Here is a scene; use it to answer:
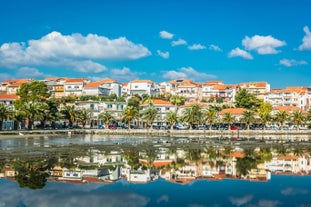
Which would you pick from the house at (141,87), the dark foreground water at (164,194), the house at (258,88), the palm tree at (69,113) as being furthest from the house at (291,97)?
the dark foreground water at (164,194)

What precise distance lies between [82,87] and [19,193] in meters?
125

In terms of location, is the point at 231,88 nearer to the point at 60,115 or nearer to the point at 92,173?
the point at 60,115

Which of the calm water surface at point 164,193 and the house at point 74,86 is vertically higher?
the house at point 74,86

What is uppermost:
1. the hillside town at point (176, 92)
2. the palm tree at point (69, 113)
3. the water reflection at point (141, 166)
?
the hillside town at point (176, 92)

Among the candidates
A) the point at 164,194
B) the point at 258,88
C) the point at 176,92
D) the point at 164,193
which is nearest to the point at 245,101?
Result: the point at 258,88

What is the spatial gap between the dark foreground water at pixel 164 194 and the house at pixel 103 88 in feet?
367

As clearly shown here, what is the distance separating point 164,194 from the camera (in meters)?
25.4

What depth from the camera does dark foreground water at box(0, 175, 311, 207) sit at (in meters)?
23.2

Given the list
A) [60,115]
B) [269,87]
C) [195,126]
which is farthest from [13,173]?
[269,87]

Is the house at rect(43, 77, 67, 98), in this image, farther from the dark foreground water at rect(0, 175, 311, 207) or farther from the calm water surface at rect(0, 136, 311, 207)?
the dark foreground water at rect(0, 175, 311, 207)

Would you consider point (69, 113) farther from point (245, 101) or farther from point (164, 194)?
point (164, 194)

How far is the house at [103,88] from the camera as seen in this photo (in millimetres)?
140250

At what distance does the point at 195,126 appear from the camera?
115 metres

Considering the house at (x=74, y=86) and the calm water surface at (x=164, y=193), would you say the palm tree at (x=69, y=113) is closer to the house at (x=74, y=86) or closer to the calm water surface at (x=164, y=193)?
the house at (x=74, y=86)
